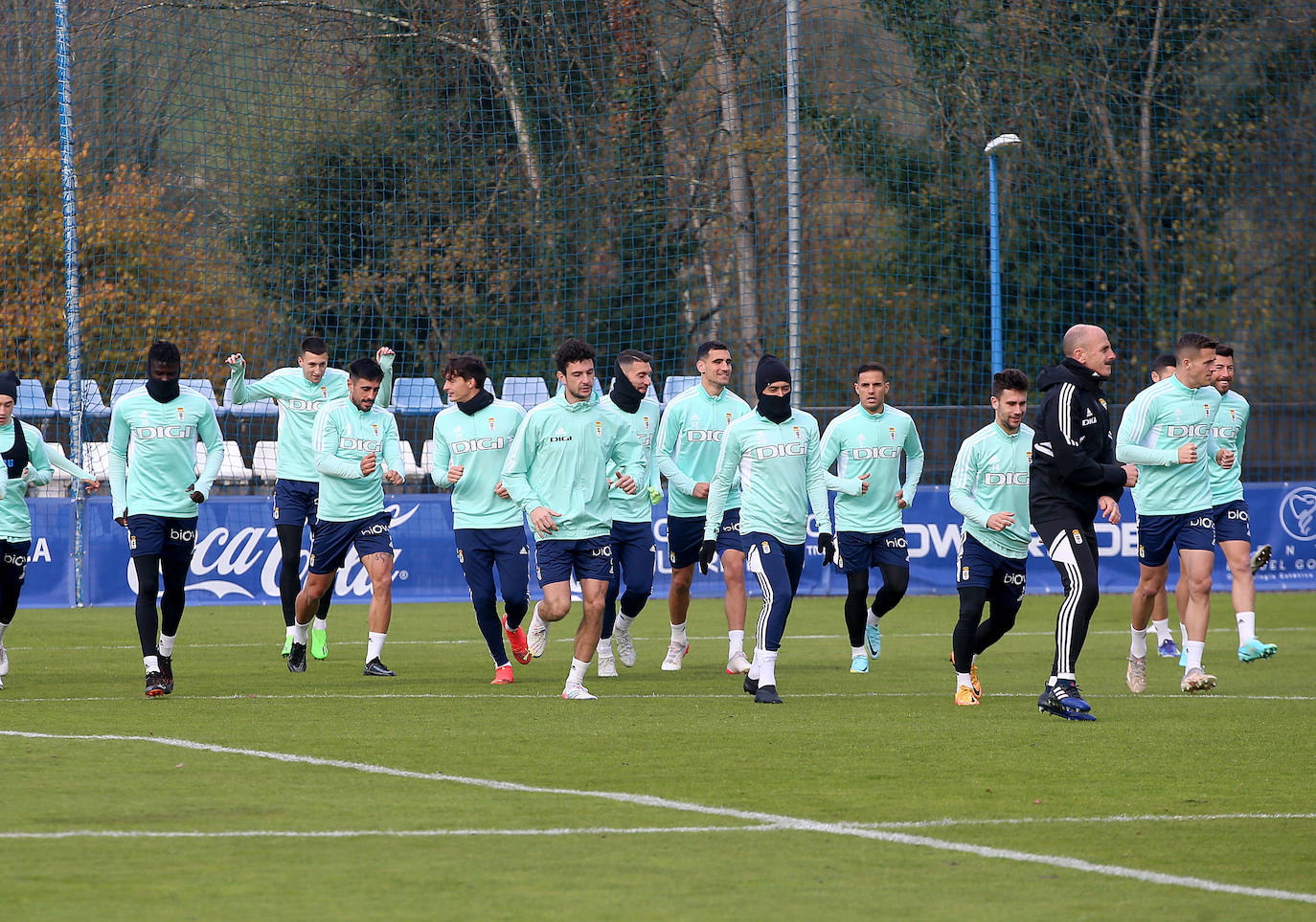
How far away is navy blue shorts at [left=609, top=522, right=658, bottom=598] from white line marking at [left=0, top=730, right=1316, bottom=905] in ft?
13.7

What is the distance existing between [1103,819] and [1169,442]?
5.58 m

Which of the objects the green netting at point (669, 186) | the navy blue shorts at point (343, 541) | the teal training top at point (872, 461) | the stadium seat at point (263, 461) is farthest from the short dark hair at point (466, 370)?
the green netting at point (669, 186)

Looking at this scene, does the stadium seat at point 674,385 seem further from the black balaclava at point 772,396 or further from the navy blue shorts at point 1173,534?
the black balaclava at point 772,396

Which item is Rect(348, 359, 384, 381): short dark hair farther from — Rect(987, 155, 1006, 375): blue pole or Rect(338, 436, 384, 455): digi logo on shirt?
Rect(987, 155, 1006, 375): blue pole

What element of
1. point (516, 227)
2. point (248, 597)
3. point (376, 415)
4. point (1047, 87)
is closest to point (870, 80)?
point (1047, 87)

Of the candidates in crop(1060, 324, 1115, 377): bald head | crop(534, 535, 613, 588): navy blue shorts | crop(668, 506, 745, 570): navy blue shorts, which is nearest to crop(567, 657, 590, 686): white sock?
crop(534, 535, 613, 588): navy blue shorts

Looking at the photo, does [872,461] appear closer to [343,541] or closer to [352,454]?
[352,454]

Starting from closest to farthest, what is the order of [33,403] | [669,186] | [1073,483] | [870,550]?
1. [1073,483]
2. [870,550]
3. [33,403]
4. [669,186]

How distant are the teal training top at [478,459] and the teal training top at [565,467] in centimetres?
106

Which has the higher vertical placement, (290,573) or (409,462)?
(409,462)

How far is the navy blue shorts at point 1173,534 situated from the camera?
37.8 feet

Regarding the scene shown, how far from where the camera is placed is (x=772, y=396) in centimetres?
1091

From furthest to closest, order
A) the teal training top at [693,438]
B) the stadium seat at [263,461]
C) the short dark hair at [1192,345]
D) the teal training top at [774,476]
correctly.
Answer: the stadium seat at [263,461] < the teal training top at [693,438] < the short dark hair at [1192,345] < the teal training top at [774,476]

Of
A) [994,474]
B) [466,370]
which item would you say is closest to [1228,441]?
[994,474]
